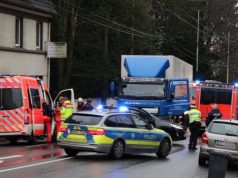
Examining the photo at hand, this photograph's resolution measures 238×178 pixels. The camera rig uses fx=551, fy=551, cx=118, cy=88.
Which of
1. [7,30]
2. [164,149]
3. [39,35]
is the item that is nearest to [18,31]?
[7,30]

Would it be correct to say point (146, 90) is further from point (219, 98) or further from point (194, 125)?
point (219, 98)

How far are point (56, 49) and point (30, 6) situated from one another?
3.12 metres

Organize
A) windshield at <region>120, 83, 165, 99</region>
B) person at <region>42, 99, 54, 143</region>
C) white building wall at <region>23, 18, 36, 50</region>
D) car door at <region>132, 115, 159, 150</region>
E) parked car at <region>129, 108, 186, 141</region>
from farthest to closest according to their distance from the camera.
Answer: white building wall at <region>23, 18, 36, 50</region>, windshield at <region>120, 83, 165, 99</region>, parked car at <region>129, 108, 186, 141</region>, person at <region>42, 99, 54, 143</region>, car door at <region>132, 115, 159, 150</region>

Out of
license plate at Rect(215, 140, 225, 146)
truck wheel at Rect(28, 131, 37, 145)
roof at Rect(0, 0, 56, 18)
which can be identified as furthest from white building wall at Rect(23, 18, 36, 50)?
license plate at Rect(215, 140, 225, 146)

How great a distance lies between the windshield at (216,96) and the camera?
30656mm

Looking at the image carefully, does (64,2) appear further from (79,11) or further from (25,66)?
(25,66)

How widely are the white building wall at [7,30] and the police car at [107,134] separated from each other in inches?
523

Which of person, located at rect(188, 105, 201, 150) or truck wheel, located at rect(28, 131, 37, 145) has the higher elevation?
person, located at rect(188, 105, 201, 150)

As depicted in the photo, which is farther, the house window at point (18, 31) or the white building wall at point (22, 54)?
the house window at point (18, 31)

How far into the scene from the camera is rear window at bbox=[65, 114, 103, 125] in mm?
16078

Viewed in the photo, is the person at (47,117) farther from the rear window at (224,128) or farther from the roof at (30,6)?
the roof at (30,6)

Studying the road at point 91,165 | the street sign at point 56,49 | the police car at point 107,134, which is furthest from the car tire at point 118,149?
the street sign at point 56,49

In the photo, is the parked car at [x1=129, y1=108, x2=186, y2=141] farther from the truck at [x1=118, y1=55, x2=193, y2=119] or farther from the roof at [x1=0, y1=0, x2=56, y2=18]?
the roof at [x1=0, y1=0, x2=56, y2=18]

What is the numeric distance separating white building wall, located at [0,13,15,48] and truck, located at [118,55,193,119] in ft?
21.6
